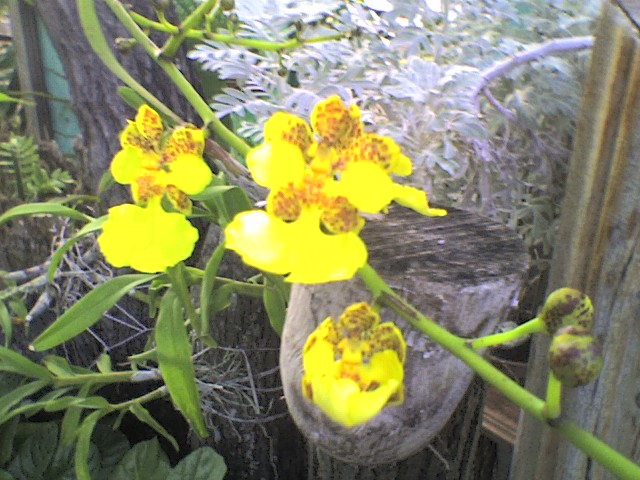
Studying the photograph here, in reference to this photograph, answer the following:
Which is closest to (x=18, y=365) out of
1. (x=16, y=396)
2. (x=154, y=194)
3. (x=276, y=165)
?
(x=16, y=396)

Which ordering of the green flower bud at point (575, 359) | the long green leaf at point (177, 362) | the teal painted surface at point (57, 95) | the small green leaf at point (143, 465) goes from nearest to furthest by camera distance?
1. the green flower bud at point (575, 359)
2. the long green leaf at point (177, 362)
3. the small green leaf at point (143, 465)
4. the teal painted surface at point (57, 95)

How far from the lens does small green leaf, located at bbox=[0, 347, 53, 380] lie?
0.73m

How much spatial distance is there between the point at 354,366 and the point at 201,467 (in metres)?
0.56

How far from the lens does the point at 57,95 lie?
1428 millimetres

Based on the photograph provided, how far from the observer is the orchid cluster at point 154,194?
0.41 meters

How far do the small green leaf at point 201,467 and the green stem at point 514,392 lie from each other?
1.79 ft

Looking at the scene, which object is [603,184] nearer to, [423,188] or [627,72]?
[627,72]

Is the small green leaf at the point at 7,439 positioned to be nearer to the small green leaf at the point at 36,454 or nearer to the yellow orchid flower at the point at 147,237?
the small green leaf at the point at 36,454

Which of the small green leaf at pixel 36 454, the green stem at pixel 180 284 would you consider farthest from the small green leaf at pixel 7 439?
the green stem at pixel 180 284

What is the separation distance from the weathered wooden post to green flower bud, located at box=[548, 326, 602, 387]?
0.55 ft

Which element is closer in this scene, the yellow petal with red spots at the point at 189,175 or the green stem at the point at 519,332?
the green stem at the point at 519,332

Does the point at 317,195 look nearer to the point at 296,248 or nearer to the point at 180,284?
the point at 296,248

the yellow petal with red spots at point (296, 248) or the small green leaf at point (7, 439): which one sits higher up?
the yellow petal with red spots at point (296, 248)

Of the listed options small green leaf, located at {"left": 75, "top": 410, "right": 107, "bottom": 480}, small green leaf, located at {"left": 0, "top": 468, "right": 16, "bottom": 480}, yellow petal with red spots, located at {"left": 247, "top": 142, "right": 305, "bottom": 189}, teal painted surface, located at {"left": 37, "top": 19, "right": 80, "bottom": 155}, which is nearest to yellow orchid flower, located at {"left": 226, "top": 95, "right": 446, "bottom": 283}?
yellow petal with red spots, located at {"left": 247, "top": 142, "right": 305, "bottom": 189}
